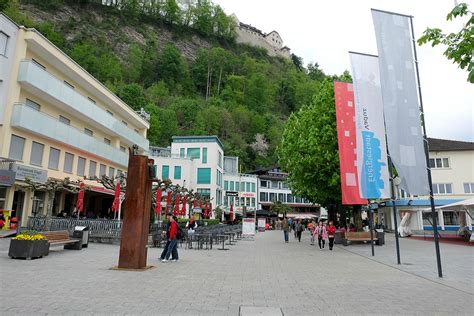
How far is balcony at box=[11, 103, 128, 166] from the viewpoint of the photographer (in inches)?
882

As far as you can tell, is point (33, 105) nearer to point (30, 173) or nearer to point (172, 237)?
point (30, 173)

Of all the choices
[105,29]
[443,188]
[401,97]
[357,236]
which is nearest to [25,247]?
[401,97]

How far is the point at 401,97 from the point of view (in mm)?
12406

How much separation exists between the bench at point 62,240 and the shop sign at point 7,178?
790cm

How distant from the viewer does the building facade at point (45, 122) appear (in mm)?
22109

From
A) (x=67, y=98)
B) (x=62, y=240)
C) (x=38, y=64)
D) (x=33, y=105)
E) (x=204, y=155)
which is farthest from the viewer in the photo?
(x=204, y=155)

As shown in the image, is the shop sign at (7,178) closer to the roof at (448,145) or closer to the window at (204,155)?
the window at (204,155)

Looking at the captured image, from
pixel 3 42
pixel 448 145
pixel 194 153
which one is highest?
pixel 3 42

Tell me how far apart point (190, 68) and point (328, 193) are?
91333 mm

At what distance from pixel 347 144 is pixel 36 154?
2058 cm

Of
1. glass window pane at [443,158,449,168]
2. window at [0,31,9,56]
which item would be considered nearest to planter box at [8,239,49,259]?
window at [0,31,9,56]

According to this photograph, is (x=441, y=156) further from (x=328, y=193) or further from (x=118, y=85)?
(x=118, y=85)

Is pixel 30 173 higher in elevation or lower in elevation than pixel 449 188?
lower

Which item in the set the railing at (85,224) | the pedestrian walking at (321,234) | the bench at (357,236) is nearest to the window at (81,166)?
the railing at (85,224)
